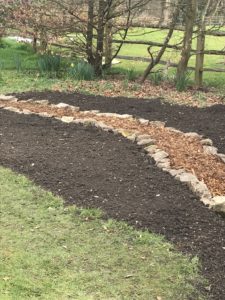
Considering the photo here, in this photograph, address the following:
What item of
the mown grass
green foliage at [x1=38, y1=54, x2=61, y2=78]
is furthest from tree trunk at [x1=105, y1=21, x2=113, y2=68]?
green foliage at [x1=38, y1=54, x2=61, y2=78]

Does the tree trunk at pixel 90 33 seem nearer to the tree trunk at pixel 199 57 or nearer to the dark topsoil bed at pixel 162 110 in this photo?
the tree trunk at pixel 199 57

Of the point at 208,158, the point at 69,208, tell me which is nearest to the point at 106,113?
the point at 208,158

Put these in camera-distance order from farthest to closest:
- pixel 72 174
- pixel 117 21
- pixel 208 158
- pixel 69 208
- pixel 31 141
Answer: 1. pixel 117 21
2. pixel 31 141
3. pixel 208 158
4. pixel 72 174
5. pixel 69 208

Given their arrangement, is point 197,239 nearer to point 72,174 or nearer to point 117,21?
point 72,174

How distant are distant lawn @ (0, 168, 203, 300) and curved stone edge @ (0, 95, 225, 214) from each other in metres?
0.85

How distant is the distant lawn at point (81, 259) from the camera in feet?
10.2

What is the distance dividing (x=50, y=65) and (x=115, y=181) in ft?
18.8

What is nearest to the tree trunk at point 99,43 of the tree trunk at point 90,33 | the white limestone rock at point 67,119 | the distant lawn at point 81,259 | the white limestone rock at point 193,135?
the tree trunk at point 90,33

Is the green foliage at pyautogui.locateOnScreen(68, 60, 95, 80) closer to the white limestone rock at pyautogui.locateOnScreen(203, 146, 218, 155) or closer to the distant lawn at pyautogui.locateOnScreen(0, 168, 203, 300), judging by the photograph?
the white limestone rock at pyautogui.locateOnScreen(203, 146, 218, 155)

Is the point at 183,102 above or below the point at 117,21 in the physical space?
below

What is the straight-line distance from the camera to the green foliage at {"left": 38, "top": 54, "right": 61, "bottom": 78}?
9.81 meters

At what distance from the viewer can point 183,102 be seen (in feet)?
26.8

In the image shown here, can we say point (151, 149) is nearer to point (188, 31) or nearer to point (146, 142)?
point (146, 142)

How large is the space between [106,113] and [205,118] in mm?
1381
